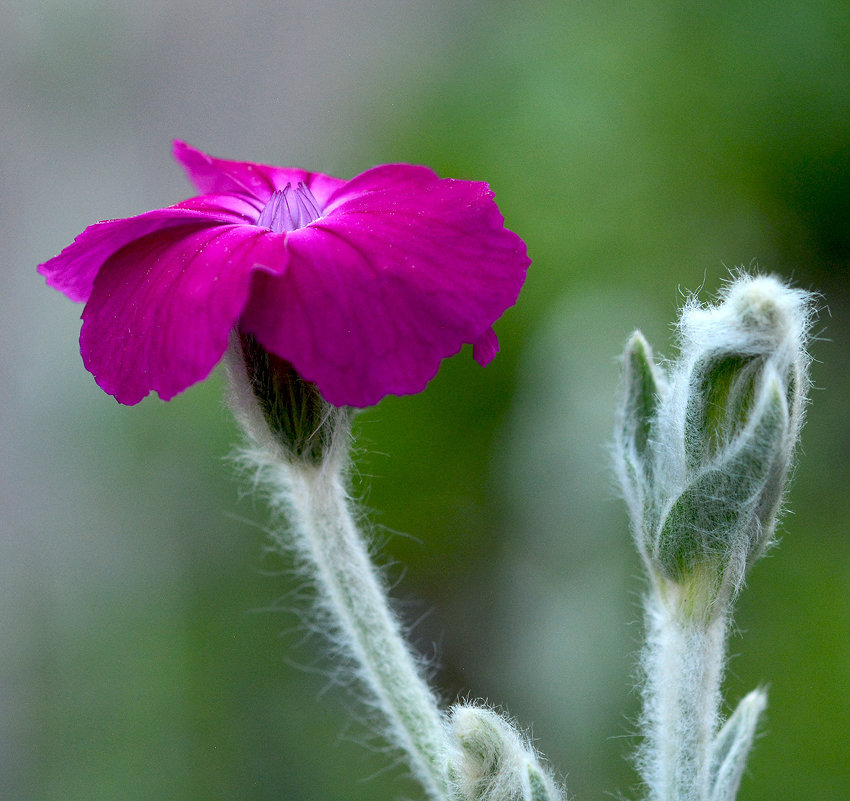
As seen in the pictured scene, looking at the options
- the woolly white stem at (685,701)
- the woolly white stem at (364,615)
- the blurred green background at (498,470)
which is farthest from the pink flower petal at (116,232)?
the blurred green background at (498,470)

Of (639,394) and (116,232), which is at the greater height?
(116,232)

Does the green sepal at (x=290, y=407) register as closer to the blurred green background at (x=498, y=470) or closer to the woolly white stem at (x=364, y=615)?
the woolly white stem at (x=364, y=615)

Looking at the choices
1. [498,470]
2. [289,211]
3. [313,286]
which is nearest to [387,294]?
[313,286]

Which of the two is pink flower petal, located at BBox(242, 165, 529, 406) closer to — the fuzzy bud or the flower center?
the flower center

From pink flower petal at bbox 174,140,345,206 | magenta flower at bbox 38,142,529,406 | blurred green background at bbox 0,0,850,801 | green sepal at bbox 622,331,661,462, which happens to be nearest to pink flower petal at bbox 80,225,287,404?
magenta flower at bbox 38,142,529,406

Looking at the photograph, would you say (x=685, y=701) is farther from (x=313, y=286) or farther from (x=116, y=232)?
(x=116, y=232)
